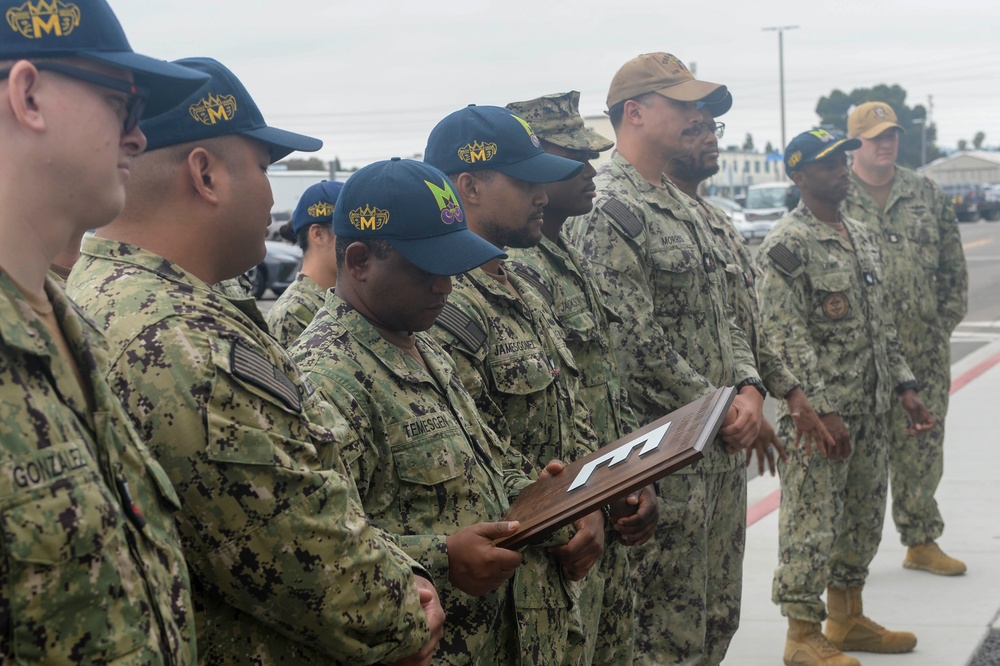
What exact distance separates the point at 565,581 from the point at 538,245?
1.24 metres

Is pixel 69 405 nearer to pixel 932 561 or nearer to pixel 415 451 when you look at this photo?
pixel 415 451

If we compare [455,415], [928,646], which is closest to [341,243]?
[455,415]

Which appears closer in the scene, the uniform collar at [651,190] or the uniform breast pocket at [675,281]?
the uniform breast pocket at [675,281]

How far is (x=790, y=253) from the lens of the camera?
532 cm

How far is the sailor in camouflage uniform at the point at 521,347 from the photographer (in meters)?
2.99

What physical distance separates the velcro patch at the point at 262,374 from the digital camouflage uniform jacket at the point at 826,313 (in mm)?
3536

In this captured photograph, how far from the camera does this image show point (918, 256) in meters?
6.67

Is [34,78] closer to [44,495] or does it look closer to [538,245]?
[44,495]

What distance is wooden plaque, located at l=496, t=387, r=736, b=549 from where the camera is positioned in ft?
8.09

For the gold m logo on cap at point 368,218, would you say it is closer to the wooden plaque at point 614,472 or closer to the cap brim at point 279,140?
the cap brim at point 279,140

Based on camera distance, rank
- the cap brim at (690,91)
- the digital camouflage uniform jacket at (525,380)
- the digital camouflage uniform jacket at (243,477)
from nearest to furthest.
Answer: the digital camouflage uniform jacket at (243,477) < the digital camouflage uniform jacket at (525,380) < the cap brim at (690,91)

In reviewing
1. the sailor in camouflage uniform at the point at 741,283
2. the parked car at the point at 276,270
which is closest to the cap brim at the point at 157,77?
the sailor in camouflage uniform at the point at 741,283

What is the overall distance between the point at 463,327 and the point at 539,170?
1.98ft

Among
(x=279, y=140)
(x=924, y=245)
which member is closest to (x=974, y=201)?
(x=924, y=245)
